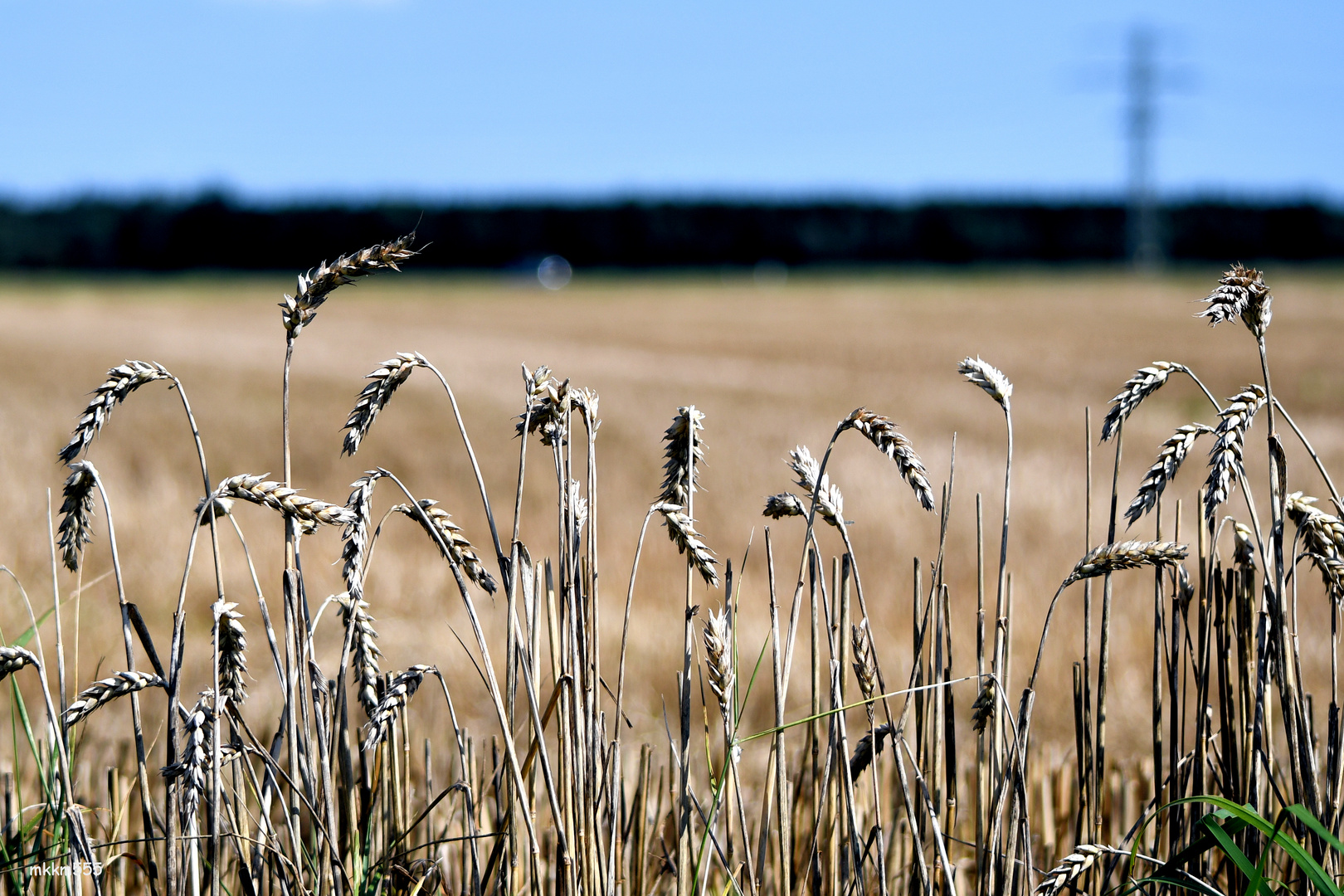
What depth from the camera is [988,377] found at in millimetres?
1420

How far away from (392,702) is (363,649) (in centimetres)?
14

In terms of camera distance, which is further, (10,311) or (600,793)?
(10,311)

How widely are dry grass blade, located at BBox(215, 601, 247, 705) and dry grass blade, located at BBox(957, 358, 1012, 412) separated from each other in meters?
0.98

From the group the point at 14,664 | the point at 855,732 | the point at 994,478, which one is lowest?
the point at 855,732

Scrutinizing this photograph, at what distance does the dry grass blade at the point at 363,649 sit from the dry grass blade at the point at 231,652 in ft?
0.43

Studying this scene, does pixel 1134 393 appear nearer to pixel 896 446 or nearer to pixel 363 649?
pixel 896 446

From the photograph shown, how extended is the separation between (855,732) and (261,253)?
74190 mm

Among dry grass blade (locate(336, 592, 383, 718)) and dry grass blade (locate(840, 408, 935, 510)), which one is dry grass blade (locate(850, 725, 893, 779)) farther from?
dry grass blade (locate(336, 592, 383, 718))

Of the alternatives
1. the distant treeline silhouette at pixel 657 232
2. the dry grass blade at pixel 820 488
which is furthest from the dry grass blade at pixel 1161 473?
the distant treeline silhouette at pixel 657 232

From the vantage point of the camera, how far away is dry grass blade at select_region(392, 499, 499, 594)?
133 cm

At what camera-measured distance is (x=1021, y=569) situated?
213 inches

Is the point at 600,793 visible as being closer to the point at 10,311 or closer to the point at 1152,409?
the point at 1152,409

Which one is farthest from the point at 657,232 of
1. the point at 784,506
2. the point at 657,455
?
the point at 784,506

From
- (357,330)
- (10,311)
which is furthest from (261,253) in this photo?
(357,330)
